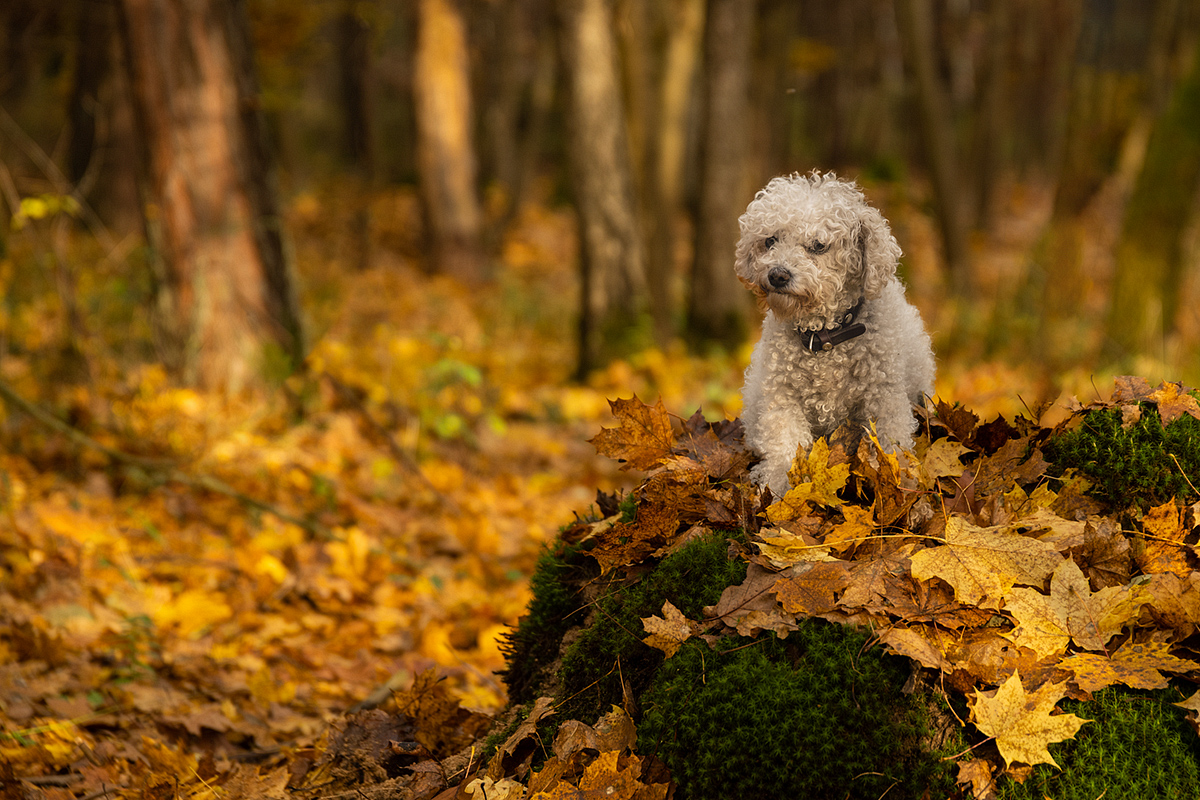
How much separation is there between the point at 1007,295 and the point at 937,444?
9.08 m

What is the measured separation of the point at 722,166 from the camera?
909cm

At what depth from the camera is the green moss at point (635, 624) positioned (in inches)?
97.0

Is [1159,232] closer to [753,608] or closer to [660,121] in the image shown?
[660,121]

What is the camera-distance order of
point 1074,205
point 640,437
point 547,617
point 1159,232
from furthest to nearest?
point 1074,205 < point 1159,232 < point 547,617 < point 640,437

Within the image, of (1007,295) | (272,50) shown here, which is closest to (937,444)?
(1007,295)

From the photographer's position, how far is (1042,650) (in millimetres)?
2188

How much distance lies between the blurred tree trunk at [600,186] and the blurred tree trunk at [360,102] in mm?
6604

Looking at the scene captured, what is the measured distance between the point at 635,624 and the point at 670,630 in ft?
0.59

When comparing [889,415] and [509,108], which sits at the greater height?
[509,108]

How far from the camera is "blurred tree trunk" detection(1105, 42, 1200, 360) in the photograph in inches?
334

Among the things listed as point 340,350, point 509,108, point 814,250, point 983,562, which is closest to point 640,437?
point 814,250

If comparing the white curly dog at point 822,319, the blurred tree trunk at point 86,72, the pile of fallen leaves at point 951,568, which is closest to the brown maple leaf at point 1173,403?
the pile of fallen leaves at point 951,568

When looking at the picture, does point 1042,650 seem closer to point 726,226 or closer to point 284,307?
point 284,307

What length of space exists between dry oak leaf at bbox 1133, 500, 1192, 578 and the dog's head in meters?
1.02
